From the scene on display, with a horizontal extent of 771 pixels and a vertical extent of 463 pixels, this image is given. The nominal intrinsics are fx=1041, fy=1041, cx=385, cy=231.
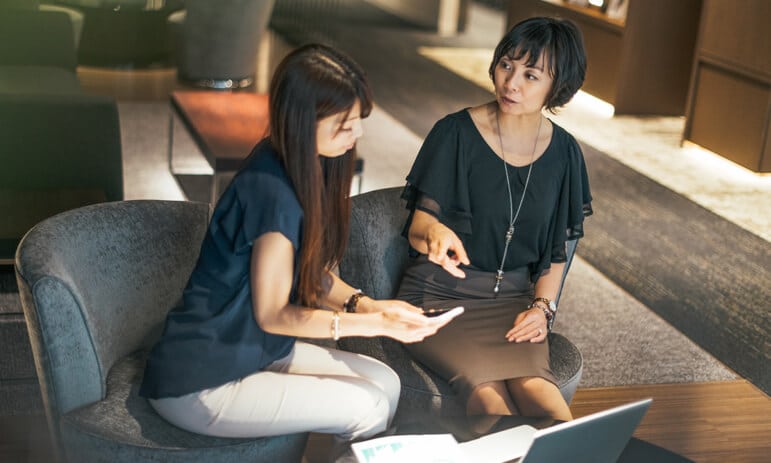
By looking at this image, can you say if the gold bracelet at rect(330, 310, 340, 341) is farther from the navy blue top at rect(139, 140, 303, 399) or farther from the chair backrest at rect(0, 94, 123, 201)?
the chair backrest at rect(0, 94, 123, 201)

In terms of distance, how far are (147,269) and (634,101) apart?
5.88 meters

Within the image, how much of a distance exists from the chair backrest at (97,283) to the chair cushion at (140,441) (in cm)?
5

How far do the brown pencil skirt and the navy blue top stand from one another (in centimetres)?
53

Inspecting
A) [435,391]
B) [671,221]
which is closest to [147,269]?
[435,391]

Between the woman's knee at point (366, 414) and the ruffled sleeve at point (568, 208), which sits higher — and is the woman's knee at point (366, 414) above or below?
below

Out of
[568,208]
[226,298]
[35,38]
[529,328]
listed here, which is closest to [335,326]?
[226,298]

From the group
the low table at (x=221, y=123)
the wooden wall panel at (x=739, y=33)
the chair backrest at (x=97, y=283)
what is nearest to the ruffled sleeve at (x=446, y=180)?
the chair backrest at (x=97, y=283)

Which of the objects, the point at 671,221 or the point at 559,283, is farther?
the point at 671,221

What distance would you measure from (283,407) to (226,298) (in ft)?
0.84

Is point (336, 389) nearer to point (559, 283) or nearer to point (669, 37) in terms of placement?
point (559, 283)

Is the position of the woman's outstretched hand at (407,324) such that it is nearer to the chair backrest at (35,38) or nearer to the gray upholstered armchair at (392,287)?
the gray upholstered armchair at (392,287)

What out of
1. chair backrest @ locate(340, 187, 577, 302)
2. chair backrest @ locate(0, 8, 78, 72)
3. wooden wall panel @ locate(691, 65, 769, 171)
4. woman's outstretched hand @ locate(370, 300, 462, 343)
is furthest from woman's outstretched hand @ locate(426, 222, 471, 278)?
wooden wall panel @ locate(691, 65, 769, 171)

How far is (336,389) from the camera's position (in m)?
2.23

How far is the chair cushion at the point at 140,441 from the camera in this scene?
7.06 feet
